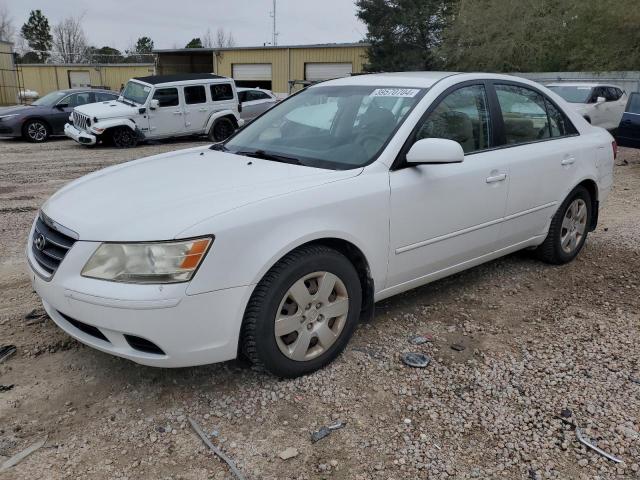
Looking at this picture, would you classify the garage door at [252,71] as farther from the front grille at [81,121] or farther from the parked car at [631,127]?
the parked car at [631,127]

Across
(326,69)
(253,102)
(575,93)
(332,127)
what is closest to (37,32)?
(326,69)

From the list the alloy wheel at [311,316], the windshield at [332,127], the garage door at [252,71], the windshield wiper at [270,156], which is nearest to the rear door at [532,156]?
the windshield at [332,127]

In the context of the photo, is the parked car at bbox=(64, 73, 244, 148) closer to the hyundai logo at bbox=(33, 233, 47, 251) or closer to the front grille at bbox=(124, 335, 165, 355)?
the hyundai logo at bbox=(33, 233, 47, 251)

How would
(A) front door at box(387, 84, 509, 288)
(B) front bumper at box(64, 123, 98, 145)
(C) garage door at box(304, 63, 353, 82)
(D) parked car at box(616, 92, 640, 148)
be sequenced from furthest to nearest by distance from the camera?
(C) garage door at box(304, 63, 353, 82) < (B) front bumper at box(64, 123, 98, 145) < (D) parked car at box(616, 92, 640, 148) < (A) front door at box(387, 84, 509, 288)

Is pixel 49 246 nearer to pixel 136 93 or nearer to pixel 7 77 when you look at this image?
pixel 136 93

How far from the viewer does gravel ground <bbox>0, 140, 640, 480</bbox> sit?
2346 mm

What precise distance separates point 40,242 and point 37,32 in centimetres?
6843

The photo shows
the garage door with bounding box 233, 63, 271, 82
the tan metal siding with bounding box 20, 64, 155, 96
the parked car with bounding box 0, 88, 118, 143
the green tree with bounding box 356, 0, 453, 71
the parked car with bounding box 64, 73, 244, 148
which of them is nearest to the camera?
the parked car with bounding box 64, 73, 244, 148

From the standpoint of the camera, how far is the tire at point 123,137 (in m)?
12.7

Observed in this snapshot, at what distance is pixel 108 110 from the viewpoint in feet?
42.0

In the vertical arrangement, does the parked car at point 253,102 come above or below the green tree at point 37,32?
below

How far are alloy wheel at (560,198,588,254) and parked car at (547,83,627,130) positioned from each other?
1009 centimetres

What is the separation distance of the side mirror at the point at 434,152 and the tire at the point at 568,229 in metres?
1.83

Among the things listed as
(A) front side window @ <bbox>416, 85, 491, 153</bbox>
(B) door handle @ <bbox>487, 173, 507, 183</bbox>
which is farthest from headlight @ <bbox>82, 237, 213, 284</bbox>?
(B) door handle @ <bbox>487, 173, 507, 183</bbox>
